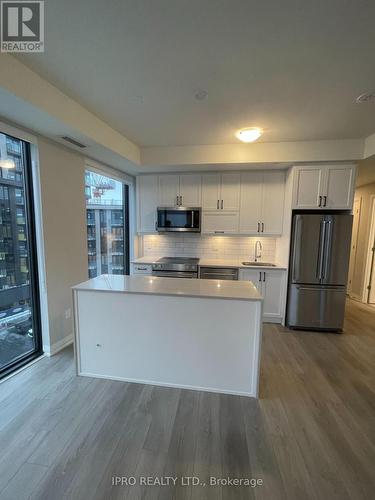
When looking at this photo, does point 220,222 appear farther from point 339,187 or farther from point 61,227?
point 61,227

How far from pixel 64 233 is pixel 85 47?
6.43 feet

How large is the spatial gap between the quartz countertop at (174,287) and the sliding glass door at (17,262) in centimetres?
77

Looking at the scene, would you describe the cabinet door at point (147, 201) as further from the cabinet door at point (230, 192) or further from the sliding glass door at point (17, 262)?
the sliding glass door at point (17, 262)

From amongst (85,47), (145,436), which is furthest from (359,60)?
(145,436)

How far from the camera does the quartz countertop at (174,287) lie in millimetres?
2066

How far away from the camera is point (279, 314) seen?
373 centimetres

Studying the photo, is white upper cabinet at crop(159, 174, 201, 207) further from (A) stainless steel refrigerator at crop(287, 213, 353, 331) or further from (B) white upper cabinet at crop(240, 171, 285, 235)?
(A) stainless steel refrigerator at crop(287, 213, 353, 331)

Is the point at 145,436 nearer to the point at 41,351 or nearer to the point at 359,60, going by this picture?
the point at 41,351

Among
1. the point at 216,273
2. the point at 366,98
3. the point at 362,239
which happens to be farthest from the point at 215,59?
the point at 362,239

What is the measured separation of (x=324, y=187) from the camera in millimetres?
3393

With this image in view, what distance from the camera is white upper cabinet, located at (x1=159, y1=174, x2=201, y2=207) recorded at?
4.07 meters

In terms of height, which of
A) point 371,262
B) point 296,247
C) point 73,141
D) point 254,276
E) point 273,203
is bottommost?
point 254,276

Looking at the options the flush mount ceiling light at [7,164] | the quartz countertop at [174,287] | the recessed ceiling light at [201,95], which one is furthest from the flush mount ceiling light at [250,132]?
the flush mount ceiling light at [7,164]

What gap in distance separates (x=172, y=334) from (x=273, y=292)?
2210 mm
